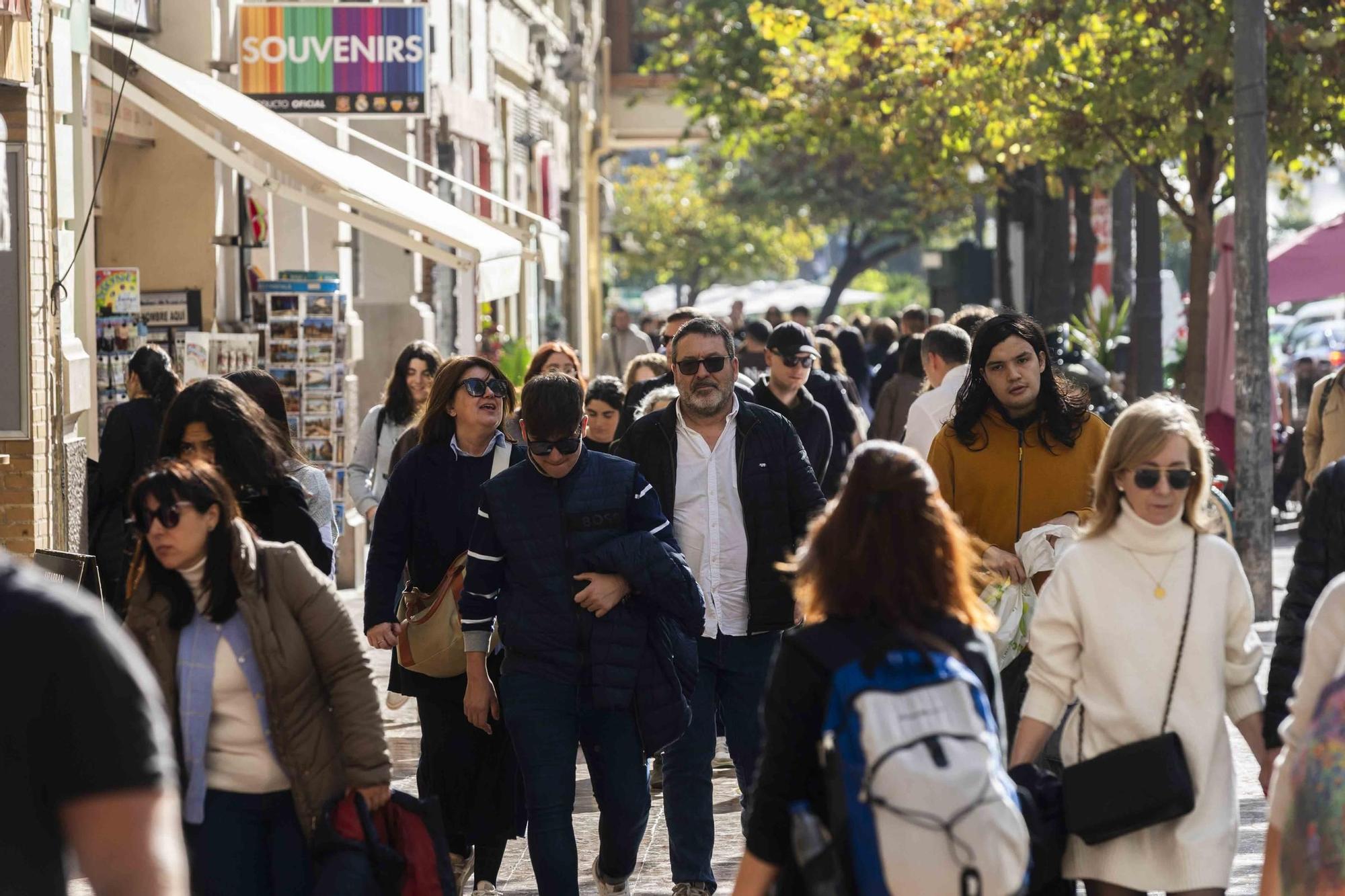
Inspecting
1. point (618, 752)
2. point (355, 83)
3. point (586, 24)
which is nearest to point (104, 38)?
point (355, 83)

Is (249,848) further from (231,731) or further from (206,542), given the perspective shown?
(206,542)

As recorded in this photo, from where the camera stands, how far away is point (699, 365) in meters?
7.15

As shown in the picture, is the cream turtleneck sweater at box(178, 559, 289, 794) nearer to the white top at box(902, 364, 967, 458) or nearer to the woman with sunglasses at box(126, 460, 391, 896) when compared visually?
the woman with sunglasses at box(126, 460, 391, 896)

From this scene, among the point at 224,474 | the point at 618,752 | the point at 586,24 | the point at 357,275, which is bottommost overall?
the point at 618,752

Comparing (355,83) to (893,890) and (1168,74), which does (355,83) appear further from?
(893,890)

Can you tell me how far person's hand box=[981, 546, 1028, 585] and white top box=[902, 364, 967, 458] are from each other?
2299 mm

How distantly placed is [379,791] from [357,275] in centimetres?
1618

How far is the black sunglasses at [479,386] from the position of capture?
713 centimetres

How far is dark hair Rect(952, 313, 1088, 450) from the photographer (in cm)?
672

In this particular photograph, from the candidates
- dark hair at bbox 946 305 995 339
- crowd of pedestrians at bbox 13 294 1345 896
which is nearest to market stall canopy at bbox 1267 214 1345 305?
dark hair at bbox 946 305 995 339

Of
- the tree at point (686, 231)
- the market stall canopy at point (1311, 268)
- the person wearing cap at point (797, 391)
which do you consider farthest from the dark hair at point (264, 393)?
the tree at point (686, 231)

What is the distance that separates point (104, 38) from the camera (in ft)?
41.0

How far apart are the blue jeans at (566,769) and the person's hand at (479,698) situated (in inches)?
7.7

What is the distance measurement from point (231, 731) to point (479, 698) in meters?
1.93
